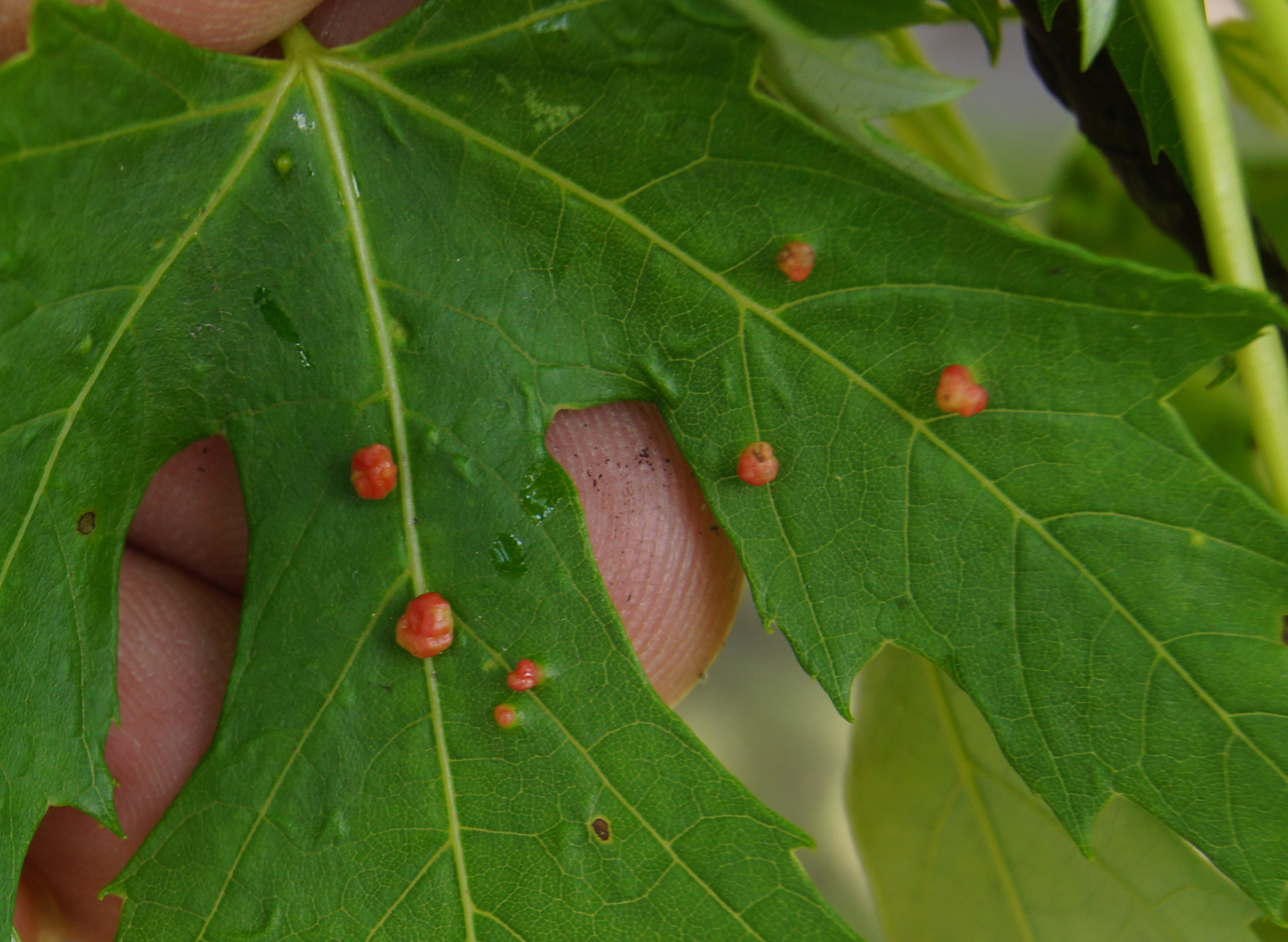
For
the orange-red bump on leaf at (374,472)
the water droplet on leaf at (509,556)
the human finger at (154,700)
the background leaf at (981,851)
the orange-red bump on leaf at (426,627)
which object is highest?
the orange-red bump on leaf at (374,472)

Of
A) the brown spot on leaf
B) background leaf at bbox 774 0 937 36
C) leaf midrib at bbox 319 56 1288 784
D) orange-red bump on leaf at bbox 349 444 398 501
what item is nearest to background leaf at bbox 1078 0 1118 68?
background leaf at bbox 774 0 937 36

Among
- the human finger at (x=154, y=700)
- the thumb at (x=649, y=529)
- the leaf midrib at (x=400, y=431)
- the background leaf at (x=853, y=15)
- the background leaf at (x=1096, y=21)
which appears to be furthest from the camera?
the human finger at (x=154, y=700)

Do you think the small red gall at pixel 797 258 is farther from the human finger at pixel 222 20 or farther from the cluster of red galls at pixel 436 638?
the human finger at pixel 222 20

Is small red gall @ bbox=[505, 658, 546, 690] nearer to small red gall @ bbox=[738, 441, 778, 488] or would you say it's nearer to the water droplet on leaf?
the water droplet on leaf

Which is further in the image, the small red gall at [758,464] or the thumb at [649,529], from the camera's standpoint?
the thumb at [649,529]

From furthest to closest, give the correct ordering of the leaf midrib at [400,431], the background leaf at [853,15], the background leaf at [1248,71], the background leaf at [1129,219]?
the background leaf at [1129,219] < the background leaf at [1248,71] < the leaf midrib at [400,431] < the background leaf at [853,15]

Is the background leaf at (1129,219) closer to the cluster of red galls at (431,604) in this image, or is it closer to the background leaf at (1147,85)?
the background leaf at (1147,85)

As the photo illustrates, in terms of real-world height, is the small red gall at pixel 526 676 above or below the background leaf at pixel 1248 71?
below

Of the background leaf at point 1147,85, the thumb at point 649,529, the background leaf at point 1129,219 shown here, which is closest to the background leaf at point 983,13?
the background leaf at point 1147,85
